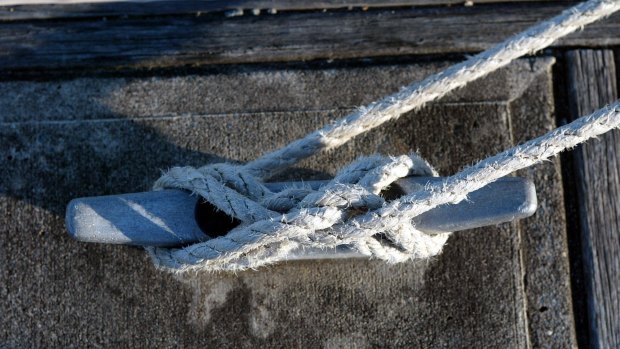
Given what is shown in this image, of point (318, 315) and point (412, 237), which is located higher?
point (412, 237)

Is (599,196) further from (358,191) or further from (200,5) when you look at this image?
(200,5)

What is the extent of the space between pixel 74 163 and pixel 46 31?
0.40 m

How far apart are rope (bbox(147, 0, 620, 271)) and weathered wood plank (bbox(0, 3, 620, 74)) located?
365 millimetres

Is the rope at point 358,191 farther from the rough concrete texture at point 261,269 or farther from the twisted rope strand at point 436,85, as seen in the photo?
the rough concrete texture at point 261,269

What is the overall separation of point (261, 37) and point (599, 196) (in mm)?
1031

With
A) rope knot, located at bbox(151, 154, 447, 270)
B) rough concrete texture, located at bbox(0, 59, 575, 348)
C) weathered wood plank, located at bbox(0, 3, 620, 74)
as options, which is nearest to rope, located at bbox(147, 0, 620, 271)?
rope knot, located at bbox(151, 154, 447, 270)

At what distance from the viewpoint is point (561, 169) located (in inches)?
62.1

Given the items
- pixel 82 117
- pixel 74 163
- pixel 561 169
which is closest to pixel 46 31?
pixel 82 117

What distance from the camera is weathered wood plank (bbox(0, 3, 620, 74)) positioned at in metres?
1.62

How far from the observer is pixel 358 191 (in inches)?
45.8

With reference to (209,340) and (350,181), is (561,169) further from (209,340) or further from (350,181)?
(209,340)

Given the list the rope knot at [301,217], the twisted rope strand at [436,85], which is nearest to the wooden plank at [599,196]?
the twisted rope strand at [436,85]

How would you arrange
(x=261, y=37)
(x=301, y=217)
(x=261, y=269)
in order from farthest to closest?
(x=261, y=37) < (x=261, y=269) < (x=301, y=217)

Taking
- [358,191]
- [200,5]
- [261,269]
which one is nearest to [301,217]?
[358,191]
